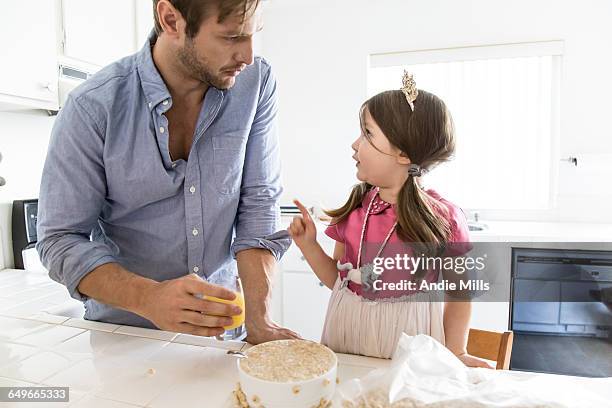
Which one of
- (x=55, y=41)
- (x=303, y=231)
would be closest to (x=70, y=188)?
(x=303, y=231)

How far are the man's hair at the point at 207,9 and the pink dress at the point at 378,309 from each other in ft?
1.85

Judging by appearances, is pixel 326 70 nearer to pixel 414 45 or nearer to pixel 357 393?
pixel 414 45

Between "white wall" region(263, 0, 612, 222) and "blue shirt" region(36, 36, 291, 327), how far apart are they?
1.85 metres

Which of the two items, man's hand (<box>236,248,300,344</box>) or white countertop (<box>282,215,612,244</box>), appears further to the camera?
white countertop (<box>282,215,612,244</box>)

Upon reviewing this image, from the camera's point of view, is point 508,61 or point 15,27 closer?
point 15,27

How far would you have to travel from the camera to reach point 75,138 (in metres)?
0.91

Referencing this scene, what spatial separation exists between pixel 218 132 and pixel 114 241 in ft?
1.21

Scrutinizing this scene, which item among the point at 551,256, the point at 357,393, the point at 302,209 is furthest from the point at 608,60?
the point at 357,393

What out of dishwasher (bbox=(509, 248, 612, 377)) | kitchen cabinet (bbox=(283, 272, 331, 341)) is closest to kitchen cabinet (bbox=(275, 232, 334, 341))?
kitchen cabinet (bbox=(283, 272, 331, 341))

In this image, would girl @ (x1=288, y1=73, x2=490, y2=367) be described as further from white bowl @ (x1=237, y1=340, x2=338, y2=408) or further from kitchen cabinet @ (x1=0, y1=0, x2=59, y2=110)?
kitchen cabinet @ (x1=0, y1=0, x2=59, y2=110)

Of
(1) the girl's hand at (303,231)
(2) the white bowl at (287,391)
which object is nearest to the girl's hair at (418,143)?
(1) the girl's hand at (303,231)

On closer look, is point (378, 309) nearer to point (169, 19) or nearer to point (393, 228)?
point (393, 228)

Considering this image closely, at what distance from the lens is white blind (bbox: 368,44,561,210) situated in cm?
264

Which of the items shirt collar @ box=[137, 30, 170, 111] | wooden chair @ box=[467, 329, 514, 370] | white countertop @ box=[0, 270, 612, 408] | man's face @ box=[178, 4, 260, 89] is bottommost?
wooden chair @ box=[467, 329, 514, 370]
